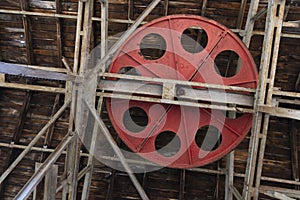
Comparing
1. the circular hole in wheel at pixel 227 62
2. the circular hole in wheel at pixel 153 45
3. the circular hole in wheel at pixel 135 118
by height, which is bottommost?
the circular hole in wheel at pixel 135 118

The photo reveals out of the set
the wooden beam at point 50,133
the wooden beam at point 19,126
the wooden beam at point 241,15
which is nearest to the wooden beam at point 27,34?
the wooden beam at point 19,126

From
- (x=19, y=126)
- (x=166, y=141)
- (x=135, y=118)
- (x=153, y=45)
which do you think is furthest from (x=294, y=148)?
(x=19, y=126)

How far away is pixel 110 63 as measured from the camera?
4156 millimetres

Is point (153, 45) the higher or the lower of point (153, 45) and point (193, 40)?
the lower

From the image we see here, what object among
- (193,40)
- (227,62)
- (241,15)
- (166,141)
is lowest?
(166,141)

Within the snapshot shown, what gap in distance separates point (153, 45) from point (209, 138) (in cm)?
220

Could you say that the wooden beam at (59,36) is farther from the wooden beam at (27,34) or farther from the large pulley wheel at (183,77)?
the large pulley wheel at (183,77)

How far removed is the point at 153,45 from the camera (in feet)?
18.2

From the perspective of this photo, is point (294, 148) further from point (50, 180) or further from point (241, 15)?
point (50, 180)

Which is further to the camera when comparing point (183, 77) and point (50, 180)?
point (183, 77)

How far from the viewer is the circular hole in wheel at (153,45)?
18.0 feet

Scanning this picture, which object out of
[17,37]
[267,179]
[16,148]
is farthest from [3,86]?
[267,179]

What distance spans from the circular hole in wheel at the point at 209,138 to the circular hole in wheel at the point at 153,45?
1861 millimetres

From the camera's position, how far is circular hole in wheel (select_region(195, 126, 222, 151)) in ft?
18.2
